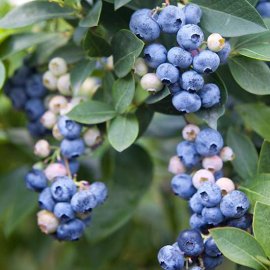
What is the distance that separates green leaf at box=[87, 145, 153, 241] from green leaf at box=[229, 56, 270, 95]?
18.4 inches

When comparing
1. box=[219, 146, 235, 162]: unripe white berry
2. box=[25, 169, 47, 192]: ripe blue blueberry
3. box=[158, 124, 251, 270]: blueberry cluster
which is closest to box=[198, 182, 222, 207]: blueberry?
box=[158, 124, 251, 270]: blueberry cluster

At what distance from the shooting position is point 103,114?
1279 millimetres

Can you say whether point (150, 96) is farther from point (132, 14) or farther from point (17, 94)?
point (17, 94)

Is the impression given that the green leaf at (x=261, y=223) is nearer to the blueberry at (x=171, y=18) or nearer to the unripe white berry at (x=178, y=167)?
the unripe white berry at (x=178, y=167)

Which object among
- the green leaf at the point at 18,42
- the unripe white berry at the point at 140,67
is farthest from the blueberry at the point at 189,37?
the green leaf at the point at 18,42

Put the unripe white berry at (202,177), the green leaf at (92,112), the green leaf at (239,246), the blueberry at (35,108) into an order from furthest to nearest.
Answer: the blueberry at (35,108)
the green leaf at (92,112)
the unripe white berry at (202,177)
the green leaf at (239,246)

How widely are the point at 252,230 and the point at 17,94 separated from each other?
66 cm

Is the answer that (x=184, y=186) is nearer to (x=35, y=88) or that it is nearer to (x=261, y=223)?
(x=261, y=223)

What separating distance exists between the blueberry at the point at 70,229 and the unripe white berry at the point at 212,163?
26 centimetres

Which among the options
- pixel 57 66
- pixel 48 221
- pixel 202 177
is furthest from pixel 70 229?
pixel 57 66

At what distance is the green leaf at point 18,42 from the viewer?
145 centimetres

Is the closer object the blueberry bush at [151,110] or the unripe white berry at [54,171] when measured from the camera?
the blueberry bush at [151,110]

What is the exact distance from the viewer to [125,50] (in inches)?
47.8

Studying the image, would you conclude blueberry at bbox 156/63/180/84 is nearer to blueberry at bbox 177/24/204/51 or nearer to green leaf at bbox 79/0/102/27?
blueberry at bbox 177/24/204/51
